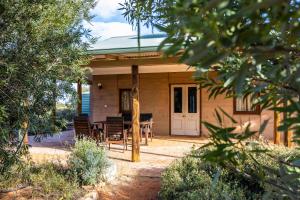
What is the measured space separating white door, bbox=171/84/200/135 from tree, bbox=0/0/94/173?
9613 mm

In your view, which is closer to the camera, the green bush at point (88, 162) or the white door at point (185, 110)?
the green bush at point (88, 162)

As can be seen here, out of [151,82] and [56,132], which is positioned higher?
[151,82]

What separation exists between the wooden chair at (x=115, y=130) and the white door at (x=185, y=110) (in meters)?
4.71

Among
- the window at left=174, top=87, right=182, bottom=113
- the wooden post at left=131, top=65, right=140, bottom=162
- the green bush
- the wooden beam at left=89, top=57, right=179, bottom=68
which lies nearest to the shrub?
the green bush

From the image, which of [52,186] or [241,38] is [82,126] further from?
[241,38]

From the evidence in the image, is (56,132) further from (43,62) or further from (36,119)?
(43,62)

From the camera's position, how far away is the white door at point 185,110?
14.7 meters

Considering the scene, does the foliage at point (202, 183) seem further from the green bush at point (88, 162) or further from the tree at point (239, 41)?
the tree at point (239, 41)

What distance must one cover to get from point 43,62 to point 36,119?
78 centimetres

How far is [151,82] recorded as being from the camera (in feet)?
50.1

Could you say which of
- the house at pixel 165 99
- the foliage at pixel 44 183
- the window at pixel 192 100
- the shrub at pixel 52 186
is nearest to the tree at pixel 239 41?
the foliage at pixel 44 183

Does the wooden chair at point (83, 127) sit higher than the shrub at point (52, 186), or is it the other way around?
the wooden chair at point (83, 127)

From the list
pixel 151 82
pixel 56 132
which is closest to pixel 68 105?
pixel 56 132

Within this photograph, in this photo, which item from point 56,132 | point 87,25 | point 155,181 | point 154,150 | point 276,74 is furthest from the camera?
point 154,150
